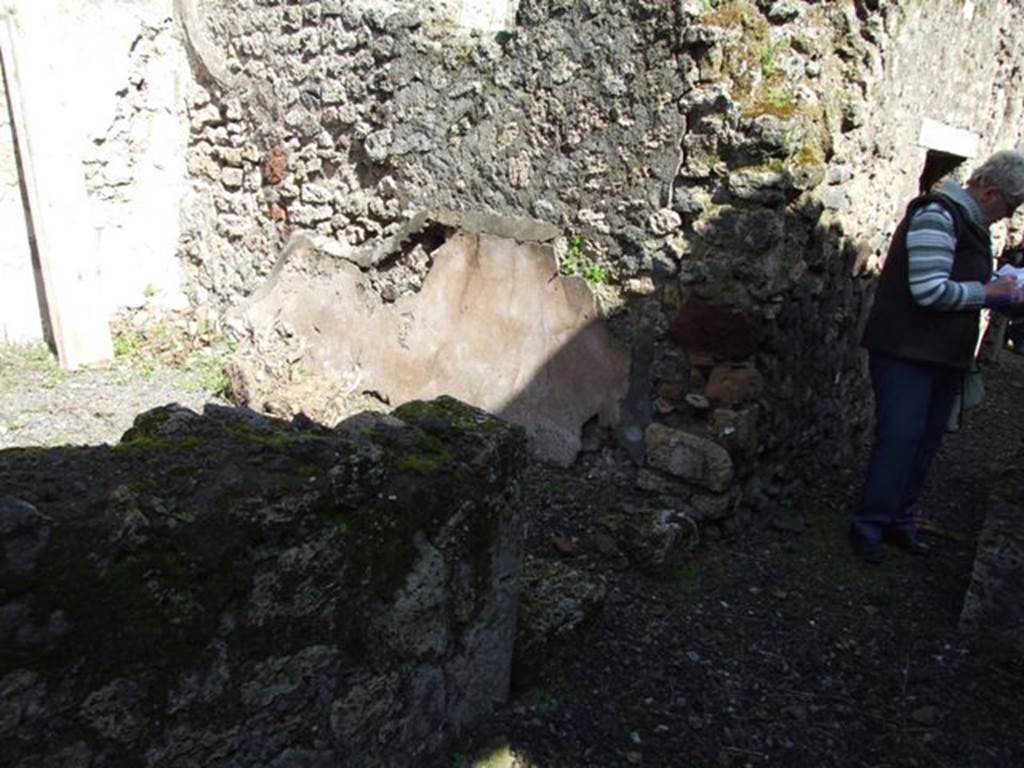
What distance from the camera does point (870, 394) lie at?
4312 mm

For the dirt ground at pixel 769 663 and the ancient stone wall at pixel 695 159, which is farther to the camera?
the ancient stone wall at pixel 695 159

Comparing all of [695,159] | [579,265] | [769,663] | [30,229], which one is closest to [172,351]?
[30,229]

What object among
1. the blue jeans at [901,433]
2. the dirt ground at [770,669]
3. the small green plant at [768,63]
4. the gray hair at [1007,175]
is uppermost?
the small green plant at [768,63]

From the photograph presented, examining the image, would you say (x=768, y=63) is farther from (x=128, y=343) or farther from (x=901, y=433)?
(x=128, y=343)

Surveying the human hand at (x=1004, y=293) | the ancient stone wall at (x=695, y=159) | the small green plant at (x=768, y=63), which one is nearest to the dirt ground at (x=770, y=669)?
the ancient stone wall at (x=695, y=159)

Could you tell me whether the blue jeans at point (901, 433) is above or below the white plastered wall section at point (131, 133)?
below

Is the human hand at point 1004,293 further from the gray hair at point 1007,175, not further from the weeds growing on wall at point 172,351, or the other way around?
the weeds growing on wall at point 172,351

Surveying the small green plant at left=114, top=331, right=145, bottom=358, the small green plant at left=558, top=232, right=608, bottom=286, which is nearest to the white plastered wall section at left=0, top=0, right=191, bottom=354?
the small green plant at left=114, top=331, right=145, bottom=358

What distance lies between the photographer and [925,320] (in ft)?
9.42

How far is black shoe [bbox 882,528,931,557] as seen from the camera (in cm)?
320

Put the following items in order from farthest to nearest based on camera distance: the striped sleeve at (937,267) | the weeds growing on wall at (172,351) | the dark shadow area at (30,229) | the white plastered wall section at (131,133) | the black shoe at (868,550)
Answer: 1. the weeds growing on wall at (172,351)
2. the white plastered wall section at (131,133)
3. the dark shadow area at (30,229)
4. the black shoe at (868,550)
5. the striped sleeve at (937,267)

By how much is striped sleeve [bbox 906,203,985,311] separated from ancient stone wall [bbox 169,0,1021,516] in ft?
1.55

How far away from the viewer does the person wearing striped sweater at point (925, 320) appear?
277cm

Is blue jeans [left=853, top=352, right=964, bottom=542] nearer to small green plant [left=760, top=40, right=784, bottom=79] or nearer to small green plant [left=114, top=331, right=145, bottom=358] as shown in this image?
Answer: small green plant [left=760, top=40, right=784, bottom=79]
